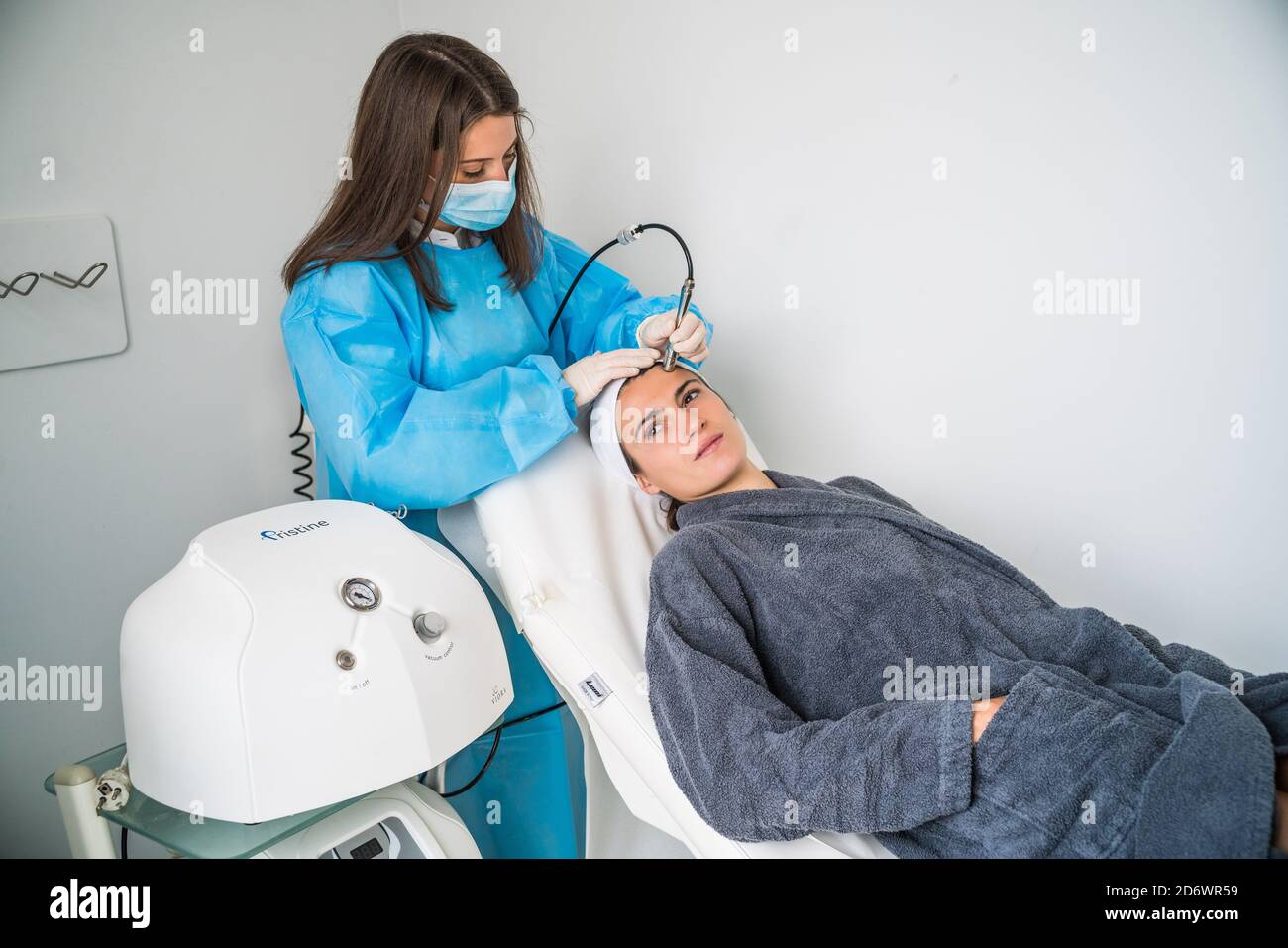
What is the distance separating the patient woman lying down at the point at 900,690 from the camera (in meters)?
1.00

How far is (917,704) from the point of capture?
3.57 ft

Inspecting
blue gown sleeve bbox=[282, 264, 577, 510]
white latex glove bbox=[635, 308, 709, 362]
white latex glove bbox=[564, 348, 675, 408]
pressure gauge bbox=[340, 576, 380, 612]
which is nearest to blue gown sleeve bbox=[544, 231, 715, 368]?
white latex glove bbox=[635, 308, 709, 362]

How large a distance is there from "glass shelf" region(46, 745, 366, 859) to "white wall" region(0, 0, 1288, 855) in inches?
20.4

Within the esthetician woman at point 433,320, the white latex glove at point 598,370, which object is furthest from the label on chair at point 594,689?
the white latex glove at point 598,370

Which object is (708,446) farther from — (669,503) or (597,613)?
(597,613)

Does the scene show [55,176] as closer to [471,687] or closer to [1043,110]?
[471,687]

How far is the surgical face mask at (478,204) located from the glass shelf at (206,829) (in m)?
0.80

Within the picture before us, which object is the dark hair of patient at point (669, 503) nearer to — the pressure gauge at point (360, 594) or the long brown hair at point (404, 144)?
the long brown hair at point (404, 144)

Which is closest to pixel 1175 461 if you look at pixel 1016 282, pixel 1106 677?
pixel 1016 282

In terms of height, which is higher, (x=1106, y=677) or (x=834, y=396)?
(x=834, y=396)

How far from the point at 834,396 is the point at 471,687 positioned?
3.58 ft

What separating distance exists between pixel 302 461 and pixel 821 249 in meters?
1.07

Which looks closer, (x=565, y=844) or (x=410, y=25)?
(x=565, y=844)

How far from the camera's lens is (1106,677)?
48.9 inches
